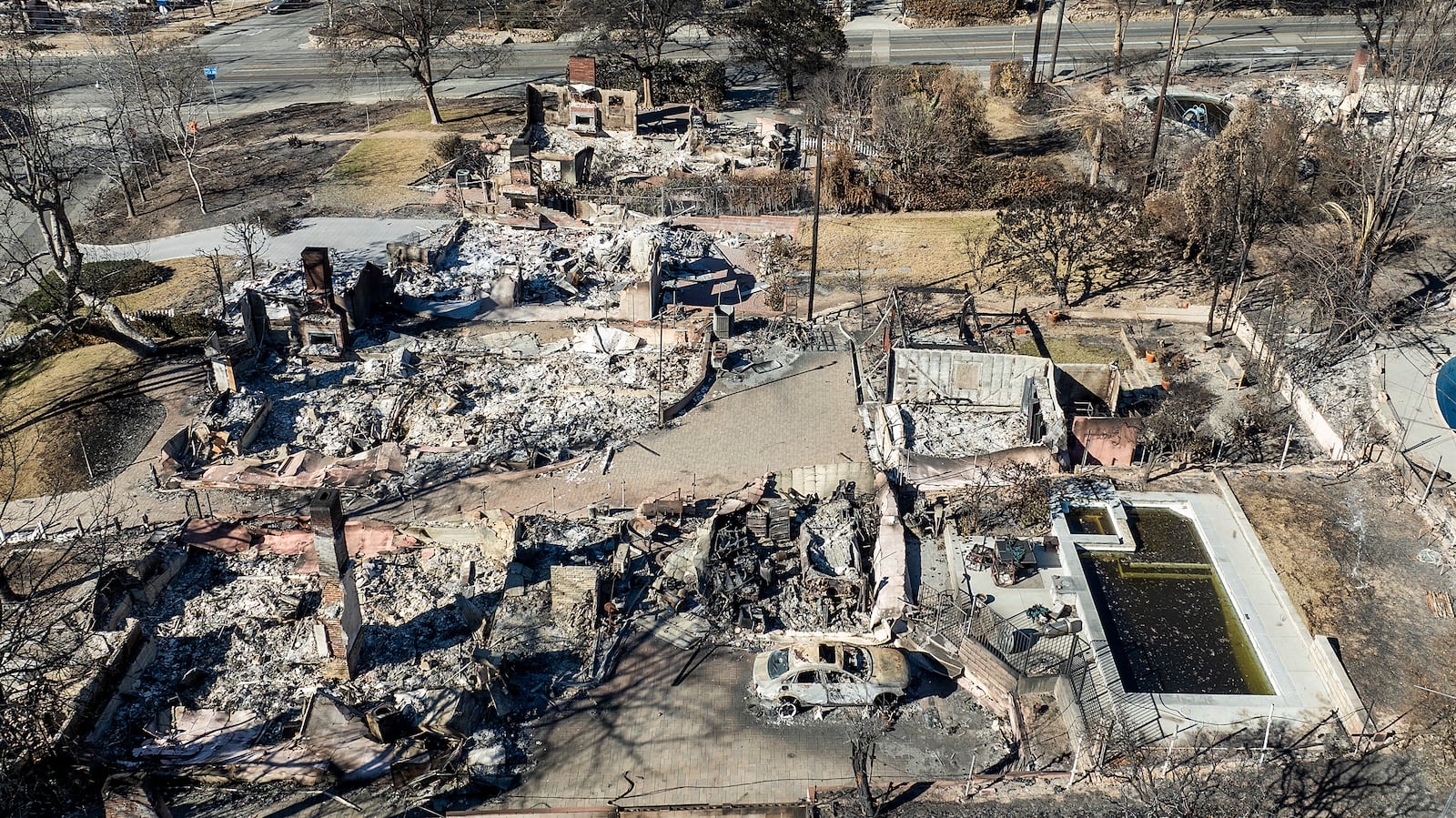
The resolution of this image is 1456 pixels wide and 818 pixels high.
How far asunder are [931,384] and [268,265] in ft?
81.4

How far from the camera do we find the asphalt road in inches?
2333

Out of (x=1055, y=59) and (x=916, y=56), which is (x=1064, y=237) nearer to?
(x=1055, y=59)

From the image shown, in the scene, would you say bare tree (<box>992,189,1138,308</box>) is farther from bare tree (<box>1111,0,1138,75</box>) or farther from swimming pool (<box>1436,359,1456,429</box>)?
bare tree (<box>1111,0,1138,75</box>)

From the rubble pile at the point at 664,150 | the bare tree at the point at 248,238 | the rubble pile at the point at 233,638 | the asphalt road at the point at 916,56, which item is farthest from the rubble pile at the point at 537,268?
the asphalt road at the point at 916,56

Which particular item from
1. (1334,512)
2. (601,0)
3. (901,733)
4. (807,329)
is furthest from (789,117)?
(901,733)

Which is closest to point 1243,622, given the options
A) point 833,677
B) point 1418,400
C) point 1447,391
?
point 833,677

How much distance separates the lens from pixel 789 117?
53.9 metres

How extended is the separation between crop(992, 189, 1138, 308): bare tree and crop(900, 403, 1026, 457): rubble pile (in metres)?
8.24

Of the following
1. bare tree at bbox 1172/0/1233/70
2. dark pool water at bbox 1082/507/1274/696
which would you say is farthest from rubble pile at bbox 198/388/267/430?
bare tree at bbox 1172/0/1233/70

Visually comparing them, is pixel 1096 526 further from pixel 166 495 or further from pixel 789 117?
pixel 789 117

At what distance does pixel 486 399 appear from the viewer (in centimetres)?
3328

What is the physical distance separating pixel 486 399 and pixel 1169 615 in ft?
63.3

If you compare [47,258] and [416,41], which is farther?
[416,41]

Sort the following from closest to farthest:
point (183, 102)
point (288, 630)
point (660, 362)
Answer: point (288, 630) < point (660, 362) < point (183, 102)
